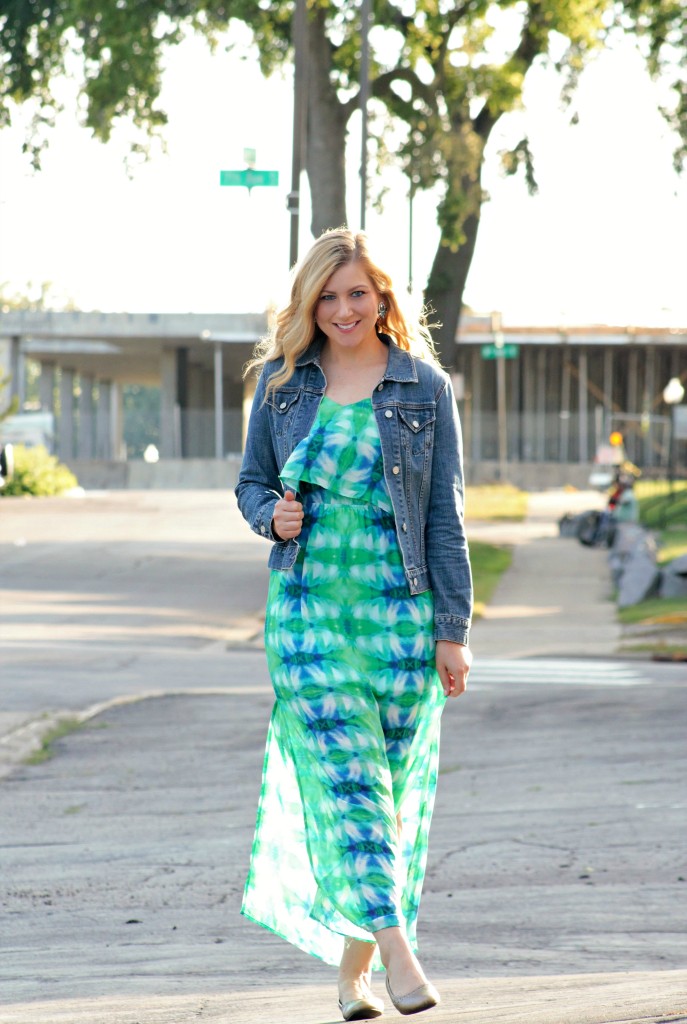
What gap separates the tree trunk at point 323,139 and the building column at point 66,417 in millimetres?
34491

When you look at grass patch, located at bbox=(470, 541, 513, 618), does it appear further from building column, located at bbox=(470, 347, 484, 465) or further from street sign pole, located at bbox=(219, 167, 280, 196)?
building column, located at bbox=(470, 347, 484, 465)

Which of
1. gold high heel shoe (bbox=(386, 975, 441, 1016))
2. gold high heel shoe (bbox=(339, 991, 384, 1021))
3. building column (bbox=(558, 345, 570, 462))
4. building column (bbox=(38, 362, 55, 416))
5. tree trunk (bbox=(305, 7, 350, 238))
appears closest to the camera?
gold high heel shoe (bbox=(386, 975, 441, 1016))

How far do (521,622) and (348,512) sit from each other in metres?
14.4

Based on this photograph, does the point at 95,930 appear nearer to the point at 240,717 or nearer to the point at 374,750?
the point at 374,750

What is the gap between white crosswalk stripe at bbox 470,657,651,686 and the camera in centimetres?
1233

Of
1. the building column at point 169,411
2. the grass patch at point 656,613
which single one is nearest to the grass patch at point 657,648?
the grass patch at point 656,613

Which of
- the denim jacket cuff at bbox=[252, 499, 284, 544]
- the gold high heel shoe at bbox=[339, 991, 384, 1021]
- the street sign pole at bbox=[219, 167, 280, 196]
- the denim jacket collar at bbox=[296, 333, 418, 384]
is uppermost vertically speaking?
the street sign pole at bbox=[219, 167, 280, 196]

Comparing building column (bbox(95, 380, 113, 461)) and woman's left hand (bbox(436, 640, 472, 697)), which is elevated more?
woman's left hand (bbox(436, 640, 472, 697))

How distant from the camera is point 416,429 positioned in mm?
4176

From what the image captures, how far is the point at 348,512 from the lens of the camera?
4145 millimetres

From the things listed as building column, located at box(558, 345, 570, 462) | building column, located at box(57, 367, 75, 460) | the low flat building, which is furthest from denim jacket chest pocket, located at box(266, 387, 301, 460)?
building column, located at box(558, 345, 570, 462)

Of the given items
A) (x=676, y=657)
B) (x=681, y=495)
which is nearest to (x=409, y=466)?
(x=676, y=657)

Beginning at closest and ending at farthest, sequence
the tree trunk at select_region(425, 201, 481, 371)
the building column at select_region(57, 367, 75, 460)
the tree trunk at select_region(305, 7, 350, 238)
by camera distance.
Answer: the tree trunk at select_region(305, 7, 350, 238) < the tree trunk at select_region(425, 201, 481, 371) < the building column at select_region(57, 367, 75, 460)

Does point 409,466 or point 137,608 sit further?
point 137,608
